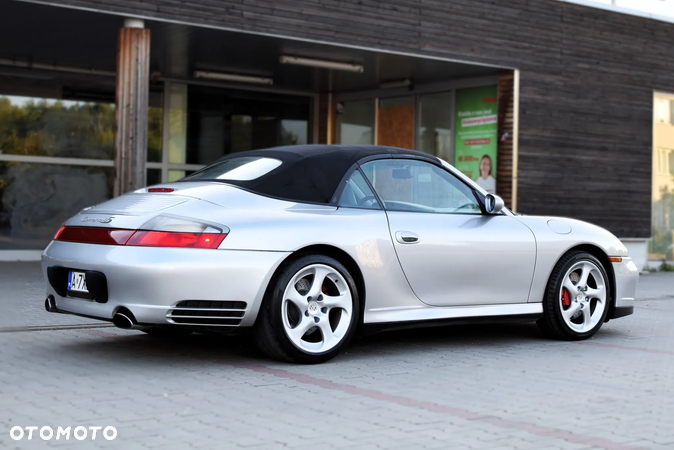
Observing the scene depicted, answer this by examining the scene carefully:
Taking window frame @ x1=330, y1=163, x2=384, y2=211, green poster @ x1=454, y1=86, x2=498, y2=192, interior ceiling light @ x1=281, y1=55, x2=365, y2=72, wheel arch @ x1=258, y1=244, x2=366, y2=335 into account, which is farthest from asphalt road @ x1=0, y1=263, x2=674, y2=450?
green poster @ x1=454, y1=86, x2=498, y2=192

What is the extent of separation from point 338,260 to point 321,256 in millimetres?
210

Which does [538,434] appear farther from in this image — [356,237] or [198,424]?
[356,237]

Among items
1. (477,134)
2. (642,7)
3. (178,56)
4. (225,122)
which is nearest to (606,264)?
(477,134)

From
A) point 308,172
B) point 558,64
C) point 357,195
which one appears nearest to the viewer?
point 308,172

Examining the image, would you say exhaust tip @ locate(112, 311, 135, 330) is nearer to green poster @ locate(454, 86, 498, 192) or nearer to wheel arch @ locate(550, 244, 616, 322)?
wheel arch @ locate(550, 244, 616, 322)

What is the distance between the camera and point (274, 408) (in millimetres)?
4660

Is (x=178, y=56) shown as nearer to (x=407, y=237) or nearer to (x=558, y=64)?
(x=558, y=64)

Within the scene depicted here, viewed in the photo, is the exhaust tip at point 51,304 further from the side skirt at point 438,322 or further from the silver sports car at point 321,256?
the side skirt at point 438,322

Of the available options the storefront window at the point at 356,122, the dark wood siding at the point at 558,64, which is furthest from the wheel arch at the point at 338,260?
the storefront window at the point at 356,122

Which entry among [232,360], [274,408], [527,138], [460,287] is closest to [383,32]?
[527,138]

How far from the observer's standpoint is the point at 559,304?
719 cm

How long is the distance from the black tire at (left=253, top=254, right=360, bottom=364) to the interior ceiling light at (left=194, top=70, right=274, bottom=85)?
11.0 meters

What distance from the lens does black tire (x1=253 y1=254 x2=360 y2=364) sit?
569 centimetres

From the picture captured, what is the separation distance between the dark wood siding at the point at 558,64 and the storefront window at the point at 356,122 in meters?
4.25
